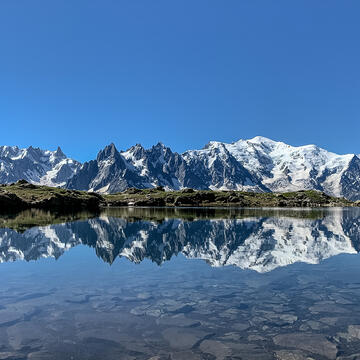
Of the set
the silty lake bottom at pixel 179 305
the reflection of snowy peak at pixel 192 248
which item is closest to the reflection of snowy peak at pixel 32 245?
the reflection of snowy peak at pixel 192 248

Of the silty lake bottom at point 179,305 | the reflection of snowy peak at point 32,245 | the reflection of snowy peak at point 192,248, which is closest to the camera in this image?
the silty lake bottom at point 179,305

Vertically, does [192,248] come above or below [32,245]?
below

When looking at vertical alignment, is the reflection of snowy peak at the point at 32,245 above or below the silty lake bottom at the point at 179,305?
above

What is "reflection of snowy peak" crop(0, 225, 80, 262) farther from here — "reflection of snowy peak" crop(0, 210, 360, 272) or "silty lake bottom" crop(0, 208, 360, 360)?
"silty lake bottom" crop(0, 208, 360, 360)

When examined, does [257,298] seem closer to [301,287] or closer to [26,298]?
[301,287]

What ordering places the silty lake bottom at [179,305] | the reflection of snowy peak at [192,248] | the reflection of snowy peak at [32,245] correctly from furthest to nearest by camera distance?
1. the reflection of snowy peak at [32,245]
2. the reflection of snowy peak at [192,248]
3. the silty lake bottom at [179,305]

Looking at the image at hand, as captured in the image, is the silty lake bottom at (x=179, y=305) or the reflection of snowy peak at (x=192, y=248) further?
the reflection of snowy peak at (x=192, y=248)

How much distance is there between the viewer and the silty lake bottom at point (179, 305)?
1630 cm

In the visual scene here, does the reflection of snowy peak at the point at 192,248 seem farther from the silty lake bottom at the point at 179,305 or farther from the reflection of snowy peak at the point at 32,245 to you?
the silty lake bottom at the point at 179,305

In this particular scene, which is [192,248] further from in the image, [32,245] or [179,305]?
[179,305]

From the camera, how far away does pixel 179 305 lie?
23.1 m

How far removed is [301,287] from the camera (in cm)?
2780

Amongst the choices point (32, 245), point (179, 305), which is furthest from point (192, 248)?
point (179, 305)

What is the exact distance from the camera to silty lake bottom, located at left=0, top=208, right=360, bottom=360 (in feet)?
53.5
